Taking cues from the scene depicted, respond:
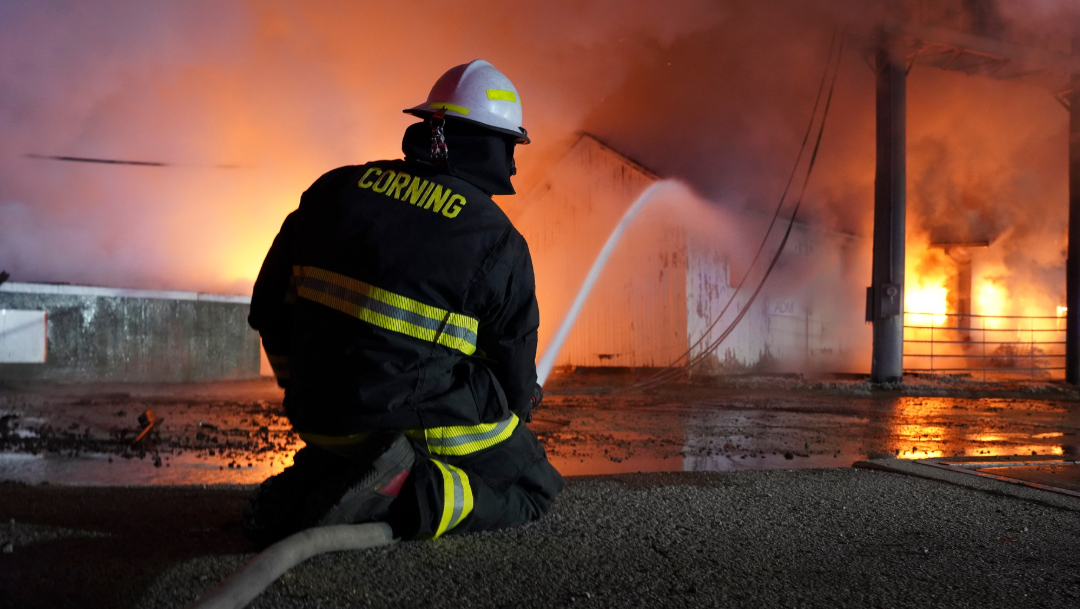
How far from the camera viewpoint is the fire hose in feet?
4.92

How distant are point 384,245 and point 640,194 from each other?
1280 centimetres

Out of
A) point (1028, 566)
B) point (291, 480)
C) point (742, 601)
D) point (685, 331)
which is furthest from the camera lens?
point (685, 331)

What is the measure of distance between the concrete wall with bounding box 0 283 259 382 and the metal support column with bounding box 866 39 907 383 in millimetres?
9963

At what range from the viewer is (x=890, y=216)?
458 inches

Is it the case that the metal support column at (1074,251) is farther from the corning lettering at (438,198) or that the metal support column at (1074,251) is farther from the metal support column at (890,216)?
the corning lettering at (438,198)

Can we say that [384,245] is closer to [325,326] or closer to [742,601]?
[325,326]

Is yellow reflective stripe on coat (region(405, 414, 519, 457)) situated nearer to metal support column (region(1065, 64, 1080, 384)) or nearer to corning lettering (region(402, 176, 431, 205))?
corning lettering (region(402, 176, 431, 205))

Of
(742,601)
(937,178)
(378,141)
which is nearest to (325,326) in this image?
(742,601)

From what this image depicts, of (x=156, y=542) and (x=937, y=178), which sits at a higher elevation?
(x=937, y=178)

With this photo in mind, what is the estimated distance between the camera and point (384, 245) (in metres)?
2.11

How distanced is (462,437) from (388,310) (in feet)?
1.39

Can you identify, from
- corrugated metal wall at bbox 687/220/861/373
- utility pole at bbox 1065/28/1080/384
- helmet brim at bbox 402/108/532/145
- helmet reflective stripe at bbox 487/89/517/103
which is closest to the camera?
helmet brim at bbox 402/108/532/145

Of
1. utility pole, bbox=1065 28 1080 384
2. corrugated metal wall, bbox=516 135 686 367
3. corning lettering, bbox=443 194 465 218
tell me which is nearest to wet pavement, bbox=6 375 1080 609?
corning lettering, bbox=443 194 465 218

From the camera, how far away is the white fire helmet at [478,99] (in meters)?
2.50
